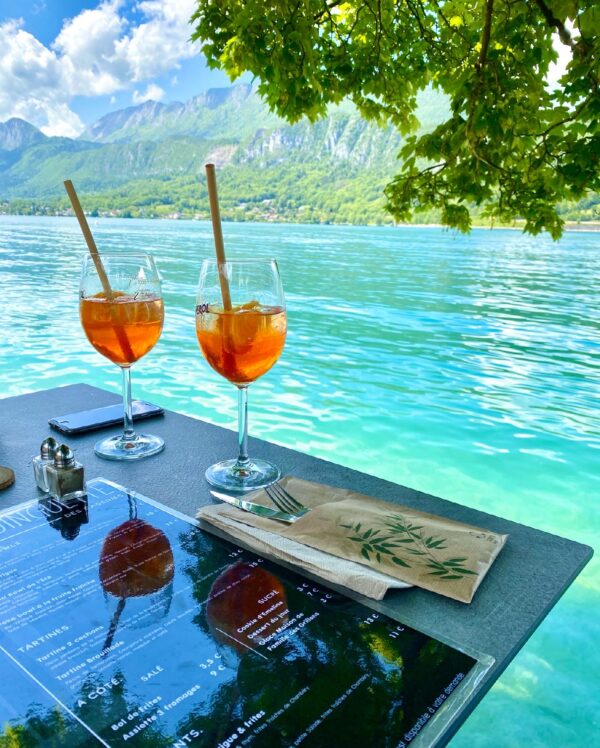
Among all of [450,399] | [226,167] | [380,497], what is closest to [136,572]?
[380,497]

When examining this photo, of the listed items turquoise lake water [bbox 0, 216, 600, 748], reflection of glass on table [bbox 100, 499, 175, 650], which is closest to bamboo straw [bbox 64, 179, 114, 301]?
reflection of glass on table [bbox 100, 499, 175, 650]

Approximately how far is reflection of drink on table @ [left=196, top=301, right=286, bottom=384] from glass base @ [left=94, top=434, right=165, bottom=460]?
18cm

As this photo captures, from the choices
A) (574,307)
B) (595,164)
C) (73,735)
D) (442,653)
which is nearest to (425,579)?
(442,653)

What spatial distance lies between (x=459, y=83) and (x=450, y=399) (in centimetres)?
340

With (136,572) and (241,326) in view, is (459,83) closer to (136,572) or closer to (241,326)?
(241,326)

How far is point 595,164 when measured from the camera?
255cm

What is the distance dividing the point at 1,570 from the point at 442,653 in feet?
1.40

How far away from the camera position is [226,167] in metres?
85.9

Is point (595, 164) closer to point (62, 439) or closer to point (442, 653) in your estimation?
point (62, 439)

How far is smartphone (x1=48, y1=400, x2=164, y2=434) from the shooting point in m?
1.08

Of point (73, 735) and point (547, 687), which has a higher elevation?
point (73, 735)

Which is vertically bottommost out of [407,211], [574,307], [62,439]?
[574,307]

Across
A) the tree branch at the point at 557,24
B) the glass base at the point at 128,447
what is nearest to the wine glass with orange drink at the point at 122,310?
the glass base at the point at 128,447

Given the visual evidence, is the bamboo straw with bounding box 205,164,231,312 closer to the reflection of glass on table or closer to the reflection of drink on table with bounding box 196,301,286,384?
the reflection of drink on table with bounding box 196,301,286,384
